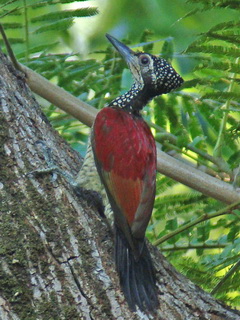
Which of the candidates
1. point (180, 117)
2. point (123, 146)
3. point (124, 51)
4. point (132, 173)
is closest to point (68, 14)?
point (124, 51)

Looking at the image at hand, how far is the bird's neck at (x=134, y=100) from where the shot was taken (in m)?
4.61

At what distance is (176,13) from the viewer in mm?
8867

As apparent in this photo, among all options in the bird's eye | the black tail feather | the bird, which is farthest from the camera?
the bird's eye

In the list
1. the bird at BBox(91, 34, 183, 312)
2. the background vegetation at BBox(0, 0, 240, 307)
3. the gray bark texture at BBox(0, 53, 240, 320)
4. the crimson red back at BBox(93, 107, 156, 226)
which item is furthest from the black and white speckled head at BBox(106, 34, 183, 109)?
the gray bark texture at BBox(0, 53, 240, 320)

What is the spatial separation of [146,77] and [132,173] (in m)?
0.98

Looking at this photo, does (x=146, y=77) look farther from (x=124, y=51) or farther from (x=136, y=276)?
(x=136, y=276)

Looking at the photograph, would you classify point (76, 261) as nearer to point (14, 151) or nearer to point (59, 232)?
point (59, 232)

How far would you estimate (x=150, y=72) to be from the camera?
4.74 metres

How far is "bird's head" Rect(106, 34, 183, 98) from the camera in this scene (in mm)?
4629

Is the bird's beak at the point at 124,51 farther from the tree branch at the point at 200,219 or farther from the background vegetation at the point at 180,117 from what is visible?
the tree branch at the point at 200,219

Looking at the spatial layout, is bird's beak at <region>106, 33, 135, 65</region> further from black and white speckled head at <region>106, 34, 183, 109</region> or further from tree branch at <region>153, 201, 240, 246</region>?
tree branch at <region>153, 201, 240, 246</region>

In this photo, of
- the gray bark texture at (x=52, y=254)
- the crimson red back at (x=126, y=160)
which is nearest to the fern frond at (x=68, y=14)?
the crimson red back at (x=126, y=160)

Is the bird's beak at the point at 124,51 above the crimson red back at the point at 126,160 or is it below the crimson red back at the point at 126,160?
above

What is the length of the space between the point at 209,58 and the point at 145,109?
64cm
